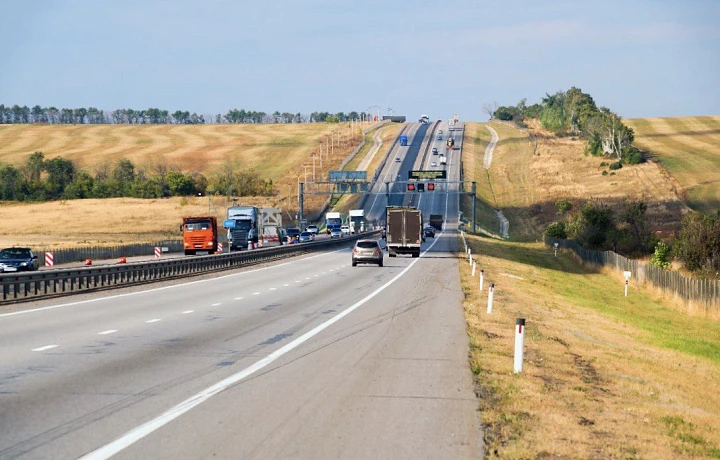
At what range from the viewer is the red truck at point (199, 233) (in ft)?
231

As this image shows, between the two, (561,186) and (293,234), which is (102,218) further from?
(561,186)

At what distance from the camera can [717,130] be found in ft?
634

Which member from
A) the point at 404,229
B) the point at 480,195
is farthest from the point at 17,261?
the point at 480,195

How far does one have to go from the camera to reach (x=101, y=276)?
36.5 metres

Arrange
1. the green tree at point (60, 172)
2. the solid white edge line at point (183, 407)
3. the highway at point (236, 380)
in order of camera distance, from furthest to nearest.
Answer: the green tree at point (60, 172) < the highway at point (236, 380) < the solid white edge line at point (183, 407)

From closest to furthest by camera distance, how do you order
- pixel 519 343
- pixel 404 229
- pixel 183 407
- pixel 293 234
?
pixel 183 407, pixel 519 343, pixel 404 229, pixel 293 234

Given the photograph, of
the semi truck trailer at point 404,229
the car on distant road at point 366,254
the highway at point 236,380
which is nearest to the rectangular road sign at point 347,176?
the semi truck trailer at point 404,229

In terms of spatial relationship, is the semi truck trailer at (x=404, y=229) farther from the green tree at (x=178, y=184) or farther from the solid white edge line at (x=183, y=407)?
the green tree at (x=178, y=184)

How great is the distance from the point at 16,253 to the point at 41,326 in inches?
1101

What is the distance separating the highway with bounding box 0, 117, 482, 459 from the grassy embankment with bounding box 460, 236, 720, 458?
0.53 meters

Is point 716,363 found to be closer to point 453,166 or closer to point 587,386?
point 587,386

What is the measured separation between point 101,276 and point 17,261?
496 inches

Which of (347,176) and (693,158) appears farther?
(693,158)

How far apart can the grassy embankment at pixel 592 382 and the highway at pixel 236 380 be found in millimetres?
531
